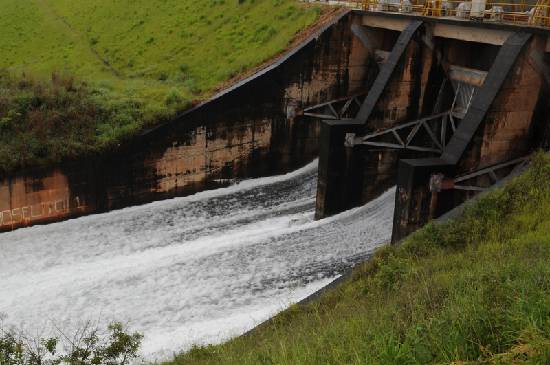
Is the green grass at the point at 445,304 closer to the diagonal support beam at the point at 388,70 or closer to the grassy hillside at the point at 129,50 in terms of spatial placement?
the diagonal support beam at the point at 388,70

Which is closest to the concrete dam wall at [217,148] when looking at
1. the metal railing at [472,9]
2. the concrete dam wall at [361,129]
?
the concrete dam wall at [361,129]

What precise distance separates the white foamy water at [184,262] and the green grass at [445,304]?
9.75 ft

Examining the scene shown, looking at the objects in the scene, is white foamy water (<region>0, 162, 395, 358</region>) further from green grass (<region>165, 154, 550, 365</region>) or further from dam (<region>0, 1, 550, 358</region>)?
green grass (<region>165, 154, 550, 365</region>)

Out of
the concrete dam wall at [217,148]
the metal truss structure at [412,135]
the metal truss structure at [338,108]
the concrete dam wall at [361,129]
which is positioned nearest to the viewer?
the concrete dam wall at [361,129]

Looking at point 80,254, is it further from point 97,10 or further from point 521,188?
point 97,10

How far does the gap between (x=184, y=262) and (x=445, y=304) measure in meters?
8.98

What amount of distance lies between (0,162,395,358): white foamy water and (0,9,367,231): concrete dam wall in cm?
57

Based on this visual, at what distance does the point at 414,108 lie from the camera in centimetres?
1703

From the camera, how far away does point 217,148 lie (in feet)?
60.1

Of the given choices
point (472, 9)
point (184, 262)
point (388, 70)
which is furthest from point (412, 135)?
point (184, 262)

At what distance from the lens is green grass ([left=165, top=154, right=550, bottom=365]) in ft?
14.1

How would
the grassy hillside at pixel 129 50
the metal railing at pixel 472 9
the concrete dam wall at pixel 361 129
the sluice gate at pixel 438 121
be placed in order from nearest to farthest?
the sluice gate at pixel 438 121
the concrete dam wall at pixel 361 129
the metal railing at pixel 472 9
the grassy hillside at pixel 129 50

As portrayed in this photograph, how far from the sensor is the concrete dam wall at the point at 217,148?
15781mm

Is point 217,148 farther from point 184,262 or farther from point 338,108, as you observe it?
point 184,262
